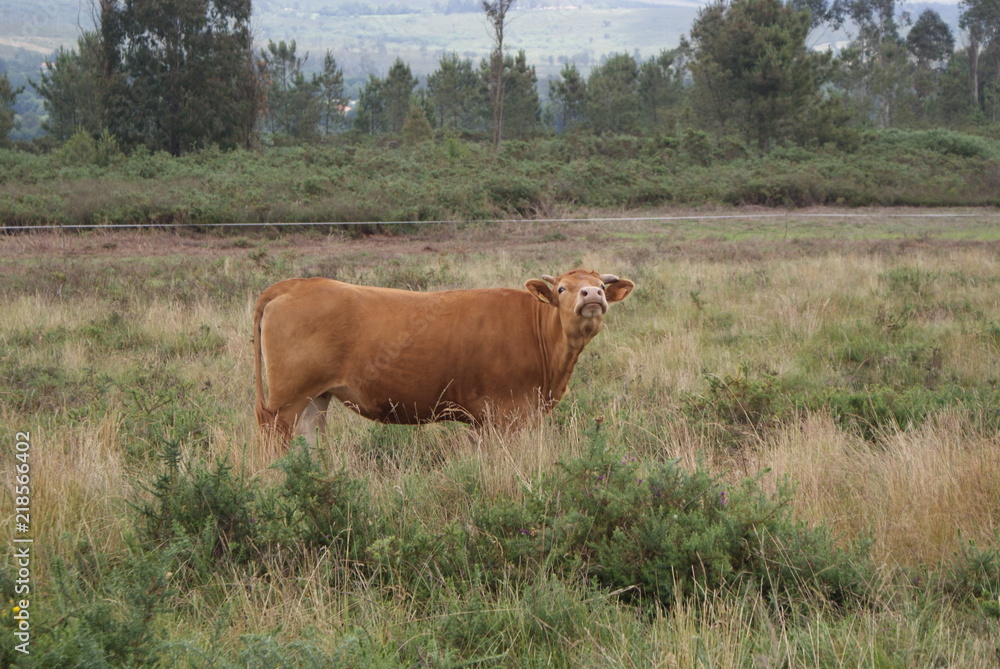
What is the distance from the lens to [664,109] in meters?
60.5

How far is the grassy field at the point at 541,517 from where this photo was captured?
9.98 ft

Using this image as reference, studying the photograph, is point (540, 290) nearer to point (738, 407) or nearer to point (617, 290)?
point (617, 290)

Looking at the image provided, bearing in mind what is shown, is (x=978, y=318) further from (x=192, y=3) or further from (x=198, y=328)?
(x=192, y=3)

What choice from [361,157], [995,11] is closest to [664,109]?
[361,157]

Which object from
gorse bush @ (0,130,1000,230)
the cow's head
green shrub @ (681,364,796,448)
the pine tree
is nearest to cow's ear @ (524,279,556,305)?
the cow's head

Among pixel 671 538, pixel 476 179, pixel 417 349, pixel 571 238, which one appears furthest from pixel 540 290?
pixel 476 179

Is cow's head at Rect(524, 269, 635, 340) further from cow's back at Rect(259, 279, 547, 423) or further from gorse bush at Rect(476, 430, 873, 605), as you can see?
gorse bush at Rect(476, 430, 873, 605)

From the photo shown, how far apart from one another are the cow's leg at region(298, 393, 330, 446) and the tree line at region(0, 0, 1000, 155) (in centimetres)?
3351

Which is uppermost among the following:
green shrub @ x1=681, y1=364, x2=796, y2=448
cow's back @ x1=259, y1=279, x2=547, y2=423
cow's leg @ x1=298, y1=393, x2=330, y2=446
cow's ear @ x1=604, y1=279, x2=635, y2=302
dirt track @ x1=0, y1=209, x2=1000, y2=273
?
cow's ear @ x1=604, y1=279, x2=635, y2=302

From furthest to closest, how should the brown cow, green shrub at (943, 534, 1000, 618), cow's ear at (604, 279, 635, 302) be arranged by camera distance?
cow's ear at (604, 279, 635, 302) → the brown cow → green shrub at (943, 534, 1000, 618)

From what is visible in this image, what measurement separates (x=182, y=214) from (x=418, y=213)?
6860 mm

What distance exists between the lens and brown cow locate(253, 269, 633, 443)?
5500 millimetres

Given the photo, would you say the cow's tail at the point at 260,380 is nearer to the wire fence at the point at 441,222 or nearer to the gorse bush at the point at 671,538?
the gorse bush at the point at 671,538

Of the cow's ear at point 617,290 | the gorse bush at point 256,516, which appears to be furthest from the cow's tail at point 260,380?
the cow's ear at point 617,290
